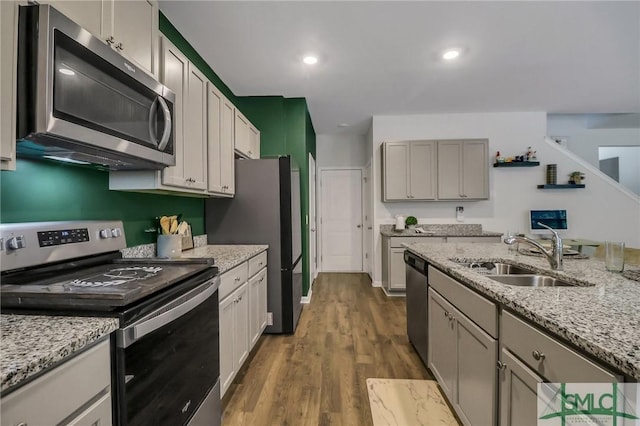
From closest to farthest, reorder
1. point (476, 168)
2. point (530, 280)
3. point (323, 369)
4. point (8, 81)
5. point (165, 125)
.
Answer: point (8, 81) → point (165, 125) → point (530, 280) → point (323, 369) → point (476, 168)

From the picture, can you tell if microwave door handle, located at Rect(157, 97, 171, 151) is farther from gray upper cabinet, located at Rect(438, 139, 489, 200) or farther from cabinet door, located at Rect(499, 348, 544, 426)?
gray upper cabinet, located at Rect(438, 139, 489, 200)

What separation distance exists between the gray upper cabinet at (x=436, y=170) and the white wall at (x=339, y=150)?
1.31 metres

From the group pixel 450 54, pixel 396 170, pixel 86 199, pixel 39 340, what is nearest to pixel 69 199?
pixel 86 199

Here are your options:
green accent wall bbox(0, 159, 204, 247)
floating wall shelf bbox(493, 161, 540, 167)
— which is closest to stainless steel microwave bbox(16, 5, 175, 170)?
green accent wall bbox(0, 159, 204, 247)

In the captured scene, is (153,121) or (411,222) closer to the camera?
(153,121)

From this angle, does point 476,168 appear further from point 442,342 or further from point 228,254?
point 228,254

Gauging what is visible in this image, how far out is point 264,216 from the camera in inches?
104

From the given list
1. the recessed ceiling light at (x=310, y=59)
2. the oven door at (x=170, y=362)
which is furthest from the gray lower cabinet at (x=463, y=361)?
the recessed ceiling light at (x=310, y=59)

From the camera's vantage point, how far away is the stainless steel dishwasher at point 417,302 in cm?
212

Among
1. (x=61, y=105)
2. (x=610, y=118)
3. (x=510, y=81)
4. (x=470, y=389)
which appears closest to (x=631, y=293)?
(x=470, y=389)

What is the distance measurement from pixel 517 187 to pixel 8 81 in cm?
536

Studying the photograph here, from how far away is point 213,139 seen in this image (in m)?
2.22

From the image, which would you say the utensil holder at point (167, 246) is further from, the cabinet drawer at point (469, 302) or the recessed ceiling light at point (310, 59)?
the recessed ceiling light at point (310, 59)

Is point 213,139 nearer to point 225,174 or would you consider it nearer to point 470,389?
point 225,174
